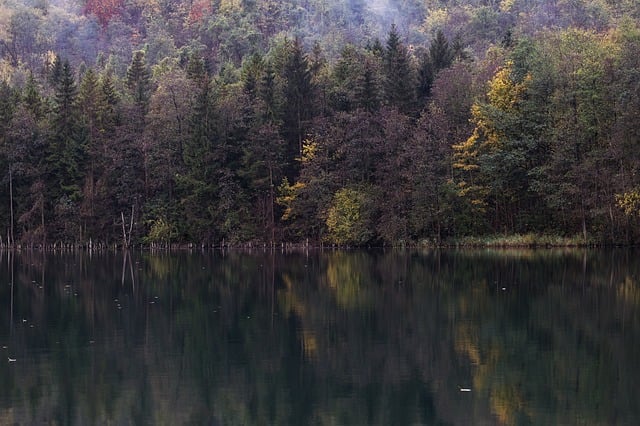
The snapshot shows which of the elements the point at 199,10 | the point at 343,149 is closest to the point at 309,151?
the point at 343,149

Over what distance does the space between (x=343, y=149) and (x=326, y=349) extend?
40.4 m

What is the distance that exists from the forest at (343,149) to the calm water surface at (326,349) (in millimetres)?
19169

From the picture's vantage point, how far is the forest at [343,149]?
52969mm

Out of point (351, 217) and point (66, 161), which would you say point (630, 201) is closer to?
point (351, 217)

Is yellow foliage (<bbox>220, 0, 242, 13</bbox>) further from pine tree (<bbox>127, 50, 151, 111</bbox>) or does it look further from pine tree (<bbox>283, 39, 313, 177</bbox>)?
pine tree (<bbox>283, 39, 313, 177</bbox>)

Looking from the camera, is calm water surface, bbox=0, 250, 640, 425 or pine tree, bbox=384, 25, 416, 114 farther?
pine tree, bbox=384, 25, 416, 114

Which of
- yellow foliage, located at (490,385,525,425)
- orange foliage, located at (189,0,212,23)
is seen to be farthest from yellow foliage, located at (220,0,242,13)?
yellow foliage, located at (490,385,525,425)

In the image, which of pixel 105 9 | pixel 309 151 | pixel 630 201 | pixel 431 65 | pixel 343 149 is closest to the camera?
pixel 630 201

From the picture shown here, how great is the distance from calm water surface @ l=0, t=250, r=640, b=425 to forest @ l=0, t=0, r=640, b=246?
19.2 meters

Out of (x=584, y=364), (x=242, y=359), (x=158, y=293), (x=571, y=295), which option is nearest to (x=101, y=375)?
(x=242, y=359)

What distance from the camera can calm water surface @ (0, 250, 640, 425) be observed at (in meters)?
13.9

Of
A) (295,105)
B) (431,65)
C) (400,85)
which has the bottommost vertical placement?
(295,105)

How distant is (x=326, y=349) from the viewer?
1883cm

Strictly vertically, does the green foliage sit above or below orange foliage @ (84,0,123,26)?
below
